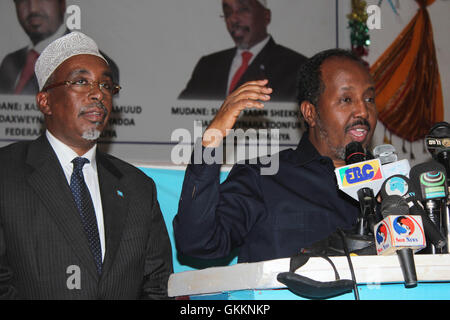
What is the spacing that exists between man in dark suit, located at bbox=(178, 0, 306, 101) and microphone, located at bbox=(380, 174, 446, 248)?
2.35 m

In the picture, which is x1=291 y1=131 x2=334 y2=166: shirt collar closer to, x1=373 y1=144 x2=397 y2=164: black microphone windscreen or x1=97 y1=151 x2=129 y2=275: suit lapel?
x1=373 y1=144 x2=397 y2=164: black microphone windscreen

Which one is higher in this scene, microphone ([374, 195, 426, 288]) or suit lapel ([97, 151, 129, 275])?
suit lapel ([97, 151, 129, 275])

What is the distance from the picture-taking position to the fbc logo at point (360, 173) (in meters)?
1.48

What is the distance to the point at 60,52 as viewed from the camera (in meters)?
2.25

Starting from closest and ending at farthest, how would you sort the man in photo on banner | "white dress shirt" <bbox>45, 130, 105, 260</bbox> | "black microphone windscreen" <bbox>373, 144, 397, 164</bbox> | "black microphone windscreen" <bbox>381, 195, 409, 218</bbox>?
"black microphone windscreen" <bbox>381, 195, 409, 218</bbox>, "black microphone windscreen" <bbox>373, 144, 397, 164</bbox>, the man in photo on banner, "white dress shirt" <bbox>45, 130, 105, 260</bbox>

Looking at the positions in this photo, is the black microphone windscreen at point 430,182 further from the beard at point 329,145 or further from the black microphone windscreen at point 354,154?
the beard at point 329,145

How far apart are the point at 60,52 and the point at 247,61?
1742 millimetres

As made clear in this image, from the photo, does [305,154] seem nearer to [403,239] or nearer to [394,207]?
[394,207]

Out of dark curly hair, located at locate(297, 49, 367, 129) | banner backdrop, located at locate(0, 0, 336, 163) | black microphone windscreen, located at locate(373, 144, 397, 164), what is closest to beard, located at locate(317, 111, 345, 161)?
dark curly hair, located at locate(297, 49, 367, 129)

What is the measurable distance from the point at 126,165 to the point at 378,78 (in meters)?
2.38

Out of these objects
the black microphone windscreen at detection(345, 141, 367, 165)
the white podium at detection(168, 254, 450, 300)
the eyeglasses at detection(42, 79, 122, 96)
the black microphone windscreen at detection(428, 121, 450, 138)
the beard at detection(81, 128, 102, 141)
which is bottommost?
the white podium at detection(168, 254, 450, 300)

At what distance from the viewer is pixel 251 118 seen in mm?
3670

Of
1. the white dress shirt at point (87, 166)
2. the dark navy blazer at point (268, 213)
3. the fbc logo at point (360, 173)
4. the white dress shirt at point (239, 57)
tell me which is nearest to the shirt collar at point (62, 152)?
the white dress shirt at point (87, 166)

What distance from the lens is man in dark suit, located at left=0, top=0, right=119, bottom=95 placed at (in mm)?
3406
